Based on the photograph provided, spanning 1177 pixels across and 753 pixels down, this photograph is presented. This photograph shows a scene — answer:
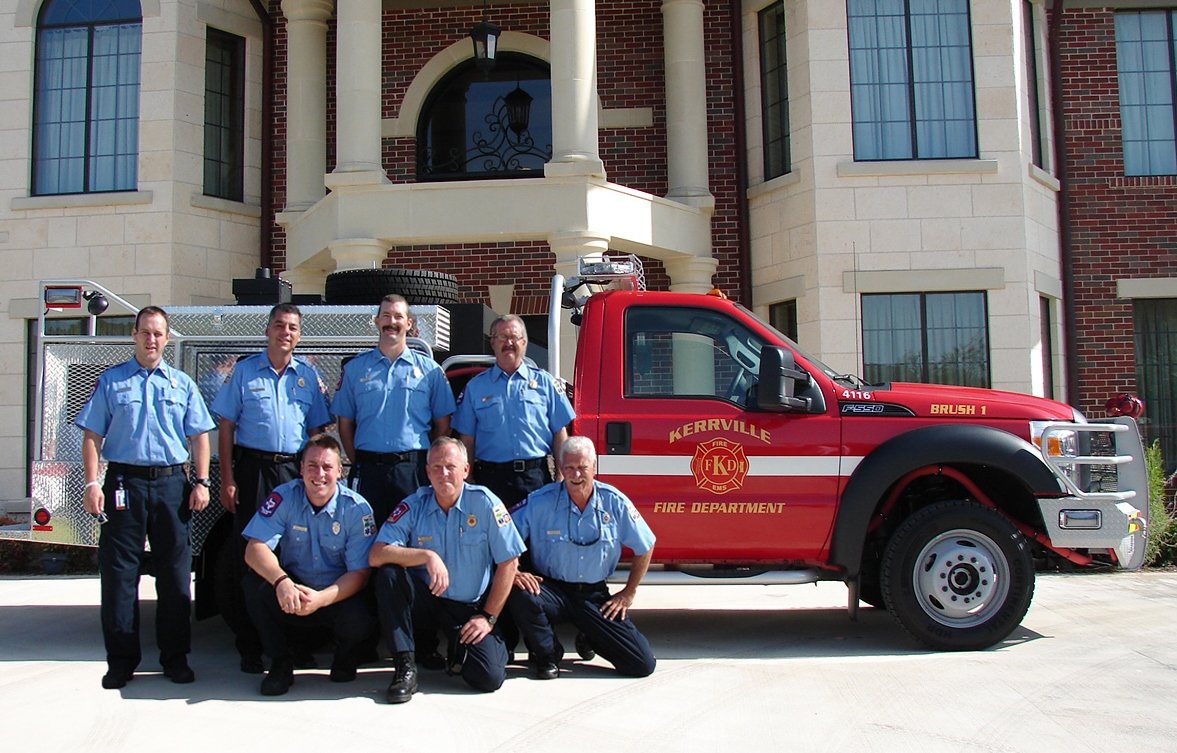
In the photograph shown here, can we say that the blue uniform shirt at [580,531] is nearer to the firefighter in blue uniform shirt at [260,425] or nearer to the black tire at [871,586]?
the firefighter in blue uniform shirt at [260,425]

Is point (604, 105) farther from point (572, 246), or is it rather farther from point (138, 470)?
point (138, 470)

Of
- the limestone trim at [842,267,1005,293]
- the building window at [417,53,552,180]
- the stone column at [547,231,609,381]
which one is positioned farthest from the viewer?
the building window at [417,53,552,180]

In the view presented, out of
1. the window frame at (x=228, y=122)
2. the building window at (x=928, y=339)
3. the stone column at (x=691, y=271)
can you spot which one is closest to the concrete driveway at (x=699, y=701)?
the building window at (x=928, y=339)

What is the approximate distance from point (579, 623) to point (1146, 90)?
34.8 feet

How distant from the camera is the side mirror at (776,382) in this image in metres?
5.59

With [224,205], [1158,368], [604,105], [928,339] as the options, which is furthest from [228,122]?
[1158,368]

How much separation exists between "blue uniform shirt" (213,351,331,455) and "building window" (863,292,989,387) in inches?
275

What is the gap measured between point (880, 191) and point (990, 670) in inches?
268

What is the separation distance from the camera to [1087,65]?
40.4 feet

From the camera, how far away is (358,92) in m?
10.9

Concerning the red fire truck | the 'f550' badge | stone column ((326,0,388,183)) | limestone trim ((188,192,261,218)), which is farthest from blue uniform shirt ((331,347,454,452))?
limestone trim ((188,192,261,218))

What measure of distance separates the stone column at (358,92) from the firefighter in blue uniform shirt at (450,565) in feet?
20.6

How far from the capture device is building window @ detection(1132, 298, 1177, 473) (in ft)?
39.5

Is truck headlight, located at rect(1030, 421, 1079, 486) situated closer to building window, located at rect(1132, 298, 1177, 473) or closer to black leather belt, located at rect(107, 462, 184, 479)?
black leather belt, located at rect(107, 462, 184, 479)
